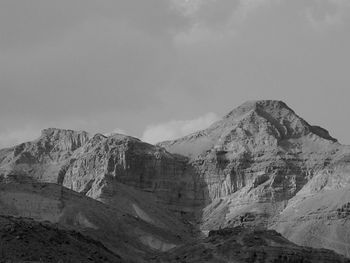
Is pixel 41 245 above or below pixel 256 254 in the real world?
below

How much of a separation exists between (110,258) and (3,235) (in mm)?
16731

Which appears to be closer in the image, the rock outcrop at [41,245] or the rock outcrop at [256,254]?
the rock outcrop at [41,245]

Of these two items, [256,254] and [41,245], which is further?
[256,254]

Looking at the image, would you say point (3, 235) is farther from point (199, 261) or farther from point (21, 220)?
point (199, 261)

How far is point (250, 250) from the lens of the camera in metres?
193

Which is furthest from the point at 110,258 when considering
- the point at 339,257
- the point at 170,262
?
the point at 339,257

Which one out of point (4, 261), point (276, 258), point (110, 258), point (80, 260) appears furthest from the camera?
point (276, 258)

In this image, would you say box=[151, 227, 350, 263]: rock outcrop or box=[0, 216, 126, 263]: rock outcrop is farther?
box=[151, 227, 350, 263]: rock outcrop

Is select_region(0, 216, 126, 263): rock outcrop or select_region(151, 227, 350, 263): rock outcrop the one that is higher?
select_region(151, 227, 350, 263): rock outcrop

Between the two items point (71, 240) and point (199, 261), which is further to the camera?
point (199, 261)

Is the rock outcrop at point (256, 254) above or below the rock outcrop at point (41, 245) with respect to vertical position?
above

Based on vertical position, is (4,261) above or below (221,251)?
below

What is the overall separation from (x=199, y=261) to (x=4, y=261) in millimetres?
50638

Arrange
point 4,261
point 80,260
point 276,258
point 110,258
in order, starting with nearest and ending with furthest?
1. point 4,261
2. point 80,260
3. point 110,258
4. point 276,258
